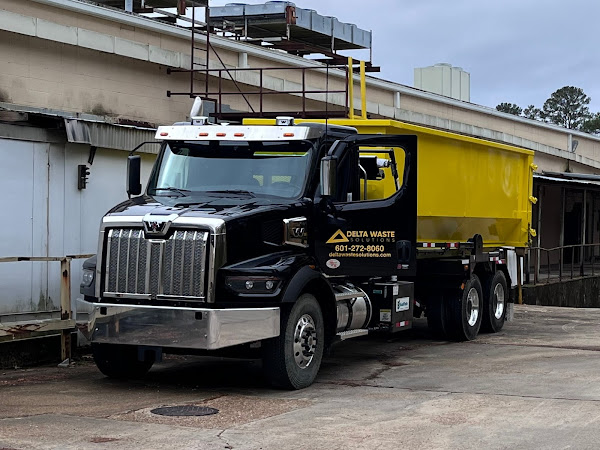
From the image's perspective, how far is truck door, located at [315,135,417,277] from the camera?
39.6 feet

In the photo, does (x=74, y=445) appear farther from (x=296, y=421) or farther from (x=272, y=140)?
(x=272, y=140)

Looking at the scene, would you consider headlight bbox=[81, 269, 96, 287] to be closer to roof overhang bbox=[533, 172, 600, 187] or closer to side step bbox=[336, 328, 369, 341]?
side step bbox=[336, 328, 369, 341]

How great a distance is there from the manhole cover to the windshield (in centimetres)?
274

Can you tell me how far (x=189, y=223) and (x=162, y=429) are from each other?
2484mm

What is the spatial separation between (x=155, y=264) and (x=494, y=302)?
806 centimetres

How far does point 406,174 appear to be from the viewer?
13109 mm

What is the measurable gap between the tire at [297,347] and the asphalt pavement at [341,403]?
17 cm

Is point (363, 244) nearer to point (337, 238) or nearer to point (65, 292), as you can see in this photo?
point (337, 238)

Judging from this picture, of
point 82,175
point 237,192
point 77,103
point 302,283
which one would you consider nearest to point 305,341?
point 302,283

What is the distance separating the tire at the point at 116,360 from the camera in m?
11.7

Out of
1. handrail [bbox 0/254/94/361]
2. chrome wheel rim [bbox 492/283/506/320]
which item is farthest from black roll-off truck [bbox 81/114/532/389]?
chrome wheel rim [bbox 492/283/506/320]

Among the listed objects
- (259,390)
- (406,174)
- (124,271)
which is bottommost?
(259,390)

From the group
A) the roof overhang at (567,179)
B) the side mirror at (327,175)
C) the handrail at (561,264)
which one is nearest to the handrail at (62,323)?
the side mirror at (327,175)

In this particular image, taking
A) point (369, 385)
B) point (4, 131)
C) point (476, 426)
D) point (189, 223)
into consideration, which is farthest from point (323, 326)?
point (4, 131)
